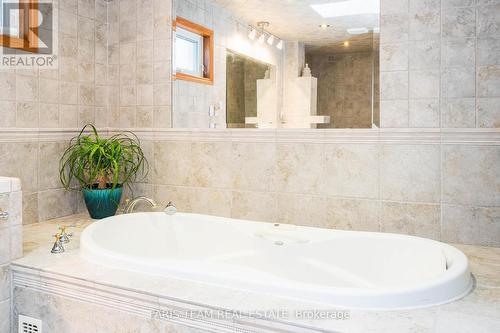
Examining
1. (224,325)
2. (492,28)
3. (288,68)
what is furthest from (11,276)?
(492,28)

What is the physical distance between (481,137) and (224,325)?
162cm

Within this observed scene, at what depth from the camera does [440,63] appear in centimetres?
224

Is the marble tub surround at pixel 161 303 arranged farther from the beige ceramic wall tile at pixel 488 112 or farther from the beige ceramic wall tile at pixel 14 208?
the beige ceramic wall tile at pixel 488 112

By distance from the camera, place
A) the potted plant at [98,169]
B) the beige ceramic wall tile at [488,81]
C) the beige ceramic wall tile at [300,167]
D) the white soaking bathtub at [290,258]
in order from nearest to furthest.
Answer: the white soaking bathtub at [290,258]
the beige ceramic wall tile at [488,81]
the beige ceramic wall tile at [300,167]
the potted plant at [98,169]

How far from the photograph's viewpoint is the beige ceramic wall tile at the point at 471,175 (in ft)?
7.14

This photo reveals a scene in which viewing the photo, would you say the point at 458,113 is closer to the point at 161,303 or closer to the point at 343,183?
the point at 343,183

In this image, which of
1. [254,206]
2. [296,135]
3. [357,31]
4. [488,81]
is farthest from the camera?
[254,206]

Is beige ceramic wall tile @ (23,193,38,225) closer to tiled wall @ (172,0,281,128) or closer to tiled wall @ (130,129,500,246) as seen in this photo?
tiled wall @ (130,129,500,246)

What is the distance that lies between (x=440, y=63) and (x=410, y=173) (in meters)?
0.60

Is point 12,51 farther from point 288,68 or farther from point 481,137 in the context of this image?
point 481,137

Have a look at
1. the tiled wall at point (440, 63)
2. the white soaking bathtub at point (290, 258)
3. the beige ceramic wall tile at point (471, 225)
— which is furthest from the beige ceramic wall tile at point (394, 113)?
the white soaking bathtub at point (290, 258)

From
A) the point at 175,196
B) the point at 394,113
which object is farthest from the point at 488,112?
the point at 175,196

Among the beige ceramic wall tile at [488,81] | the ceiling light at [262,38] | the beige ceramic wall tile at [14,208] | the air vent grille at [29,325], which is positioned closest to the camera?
the air vent grille at [29,325]

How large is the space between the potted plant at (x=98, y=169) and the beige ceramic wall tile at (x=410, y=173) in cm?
164
